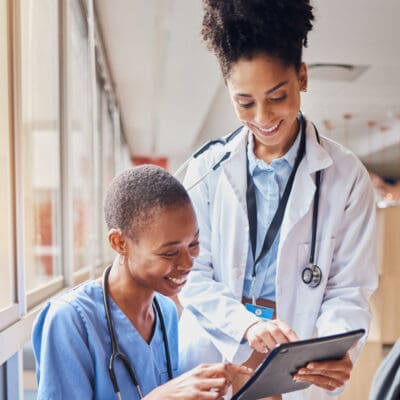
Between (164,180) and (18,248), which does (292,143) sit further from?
(18,248)

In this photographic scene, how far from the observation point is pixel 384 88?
5.39 m

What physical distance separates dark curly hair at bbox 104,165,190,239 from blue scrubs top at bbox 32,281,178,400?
152 millimetres

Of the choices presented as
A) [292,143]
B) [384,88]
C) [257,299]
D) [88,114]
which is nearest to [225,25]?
[292,143]

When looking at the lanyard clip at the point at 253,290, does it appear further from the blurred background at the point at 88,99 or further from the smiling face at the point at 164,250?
the blurred background at the point at 88,99

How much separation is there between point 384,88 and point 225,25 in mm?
4809

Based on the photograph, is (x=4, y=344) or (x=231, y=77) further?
(x=4, y=344)

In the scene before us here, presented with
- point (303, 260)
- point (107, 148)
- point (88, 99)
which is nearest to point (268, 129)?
point (303, 260)

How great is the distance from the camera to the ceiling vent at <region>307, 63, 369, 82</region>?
14.6 feet

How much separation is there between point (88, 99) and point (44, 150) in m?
0.89

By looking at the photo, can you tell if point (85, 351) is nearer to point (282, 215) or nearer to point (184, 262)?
point (184, 262)

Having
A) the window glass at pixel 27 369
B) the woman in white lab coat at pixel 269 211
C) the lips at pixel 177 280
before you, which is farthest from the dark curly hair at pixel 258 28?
the window glass at pixel 27 369

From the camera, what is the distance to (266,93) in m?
1.04

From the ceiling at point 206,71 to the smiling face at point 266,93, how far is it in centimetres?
21

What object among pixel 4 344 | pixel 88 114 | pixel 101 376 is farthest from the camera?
pixel 88 114
